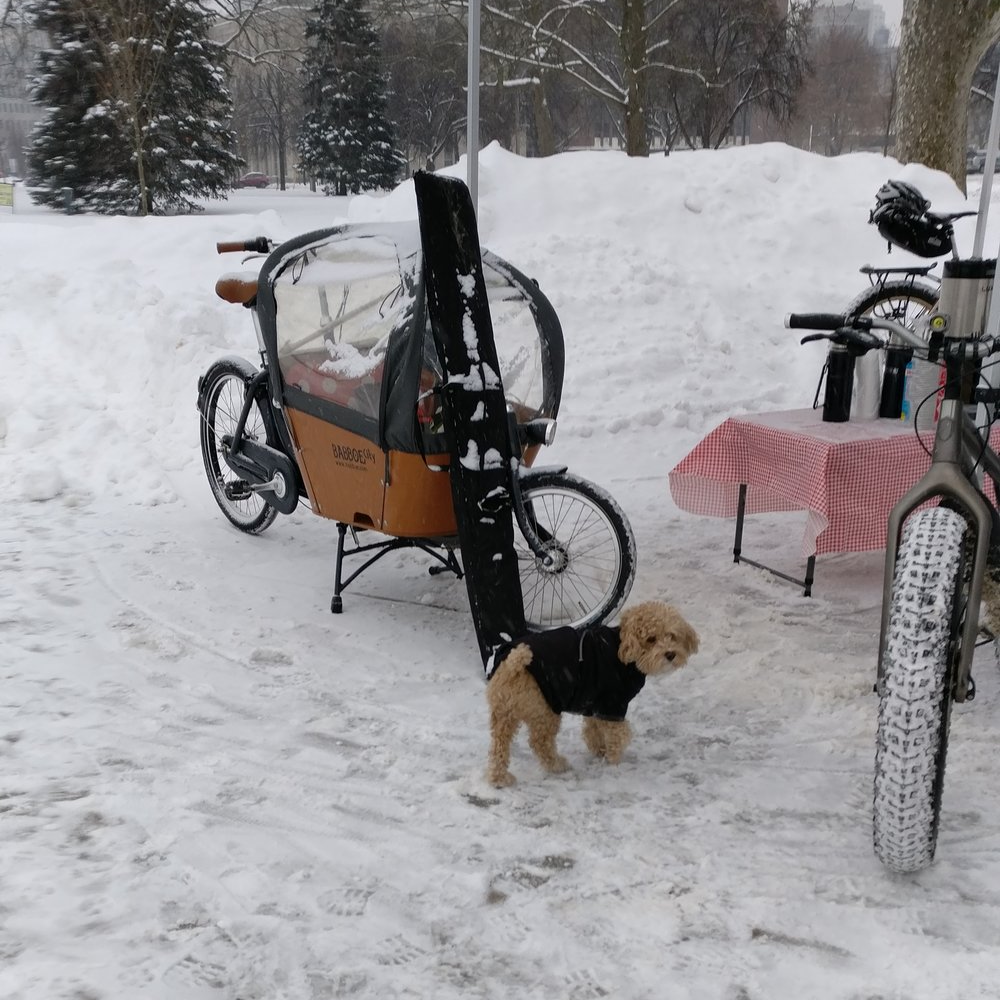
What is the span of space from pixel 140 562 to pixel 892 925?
3.97 metres

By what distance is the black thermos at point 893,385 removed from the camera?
184 inches

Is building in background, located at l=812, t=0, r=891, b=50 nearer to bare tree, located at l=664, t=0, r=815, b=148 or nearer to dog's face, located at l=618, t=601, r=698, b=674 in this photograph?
bare tree, located at l=664, t=0, r=815, b=148

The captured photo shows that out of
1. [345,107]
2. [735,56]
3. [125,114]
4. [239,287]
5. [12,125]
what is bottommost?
[239,287]

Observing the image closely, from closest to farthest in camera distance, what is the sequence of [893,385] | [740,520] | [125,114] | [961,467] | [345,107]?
A: 1. [961,467]
2. [893,385]
3. [740,520]
4. [125,114]
5. [345,107]

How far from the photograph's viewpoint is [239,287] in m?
4.93

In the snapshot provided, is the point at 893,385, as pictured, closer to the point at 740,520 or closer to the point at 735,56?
the point at 740,520

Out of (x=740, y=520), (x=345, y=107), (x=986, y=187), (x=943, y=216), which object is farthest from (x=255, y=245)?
(x=345, y=107)

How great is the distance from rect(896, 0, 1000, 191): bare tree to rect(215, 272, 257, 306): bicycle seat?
1064 centimetres

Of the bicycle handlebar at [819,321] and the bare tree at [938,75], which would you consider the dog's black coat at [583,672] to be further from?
the bare tree at [938,75]

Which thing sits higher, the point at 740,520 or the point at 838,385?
the point at 838,385

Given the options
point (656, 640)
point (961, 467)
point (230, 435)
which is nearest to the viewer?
point (961, 467)

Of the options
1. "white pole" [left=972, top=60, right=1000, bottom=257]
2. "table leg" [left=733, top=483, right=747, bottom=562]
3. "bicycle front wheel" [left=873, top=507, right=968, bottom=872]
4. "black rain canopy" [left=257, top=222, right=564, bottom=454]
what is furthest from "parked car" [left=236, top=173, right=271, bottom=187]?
"bicycle front wheel" [left=873, top=507, right=968, bottom=872]

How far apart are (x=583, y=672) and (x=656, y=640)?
25 centimetres

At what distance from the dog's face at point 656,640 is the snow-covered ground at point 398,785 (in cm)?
45
